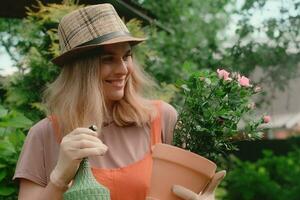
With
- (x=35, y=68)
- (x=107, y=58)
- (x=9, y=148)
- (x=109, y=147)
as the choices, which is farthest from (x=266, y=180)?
(x=107, y=58)

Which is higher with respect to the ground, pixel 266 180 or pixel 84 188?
pixel 84 188

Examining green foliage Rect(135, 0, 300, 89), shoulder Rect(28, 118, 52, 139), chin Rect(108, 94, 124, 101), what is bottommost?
green foliage Rect(135, 0, 300, 89)

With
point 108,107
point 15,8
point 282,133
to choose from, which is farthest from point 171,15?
point 108,107

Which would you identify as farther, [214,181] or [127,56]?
[127,56]

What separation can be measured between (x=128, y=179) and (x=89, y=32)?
0.51 m

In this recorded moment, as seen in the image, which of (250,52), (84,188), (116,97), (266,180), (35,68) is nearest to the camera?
(84,188)

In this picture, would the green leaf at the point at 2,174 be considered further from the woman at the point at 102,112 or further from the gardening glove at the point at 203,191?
the gardening glove at the point at 203,191

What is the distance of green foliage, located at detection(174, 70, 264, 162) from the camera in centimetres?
214

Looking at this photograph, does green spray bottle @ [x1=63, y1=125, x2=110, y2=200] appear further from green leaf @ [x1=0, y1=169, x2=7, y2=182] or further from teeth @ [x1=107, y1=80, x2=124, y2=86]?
green leaf @ [x1=0, y1=169, x2=7, y2=182]

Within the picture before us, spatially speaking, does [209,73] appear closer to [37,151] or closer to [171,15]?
[37,151]

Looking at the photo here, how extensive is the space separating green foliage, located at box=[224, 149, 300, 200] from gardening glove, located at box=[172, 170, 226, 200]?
5998 mm

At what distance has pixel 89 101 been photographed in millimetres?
2227

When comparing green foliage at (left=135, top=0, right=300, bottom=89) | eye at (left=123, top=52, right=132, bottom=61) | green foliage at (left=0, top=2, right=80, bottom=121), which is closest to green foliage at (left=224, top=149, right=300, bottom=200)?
green foliage at (left=135, top=0, right=300, bottom=89)

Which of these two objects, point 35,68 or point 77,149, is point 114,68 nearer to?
point 77,149
